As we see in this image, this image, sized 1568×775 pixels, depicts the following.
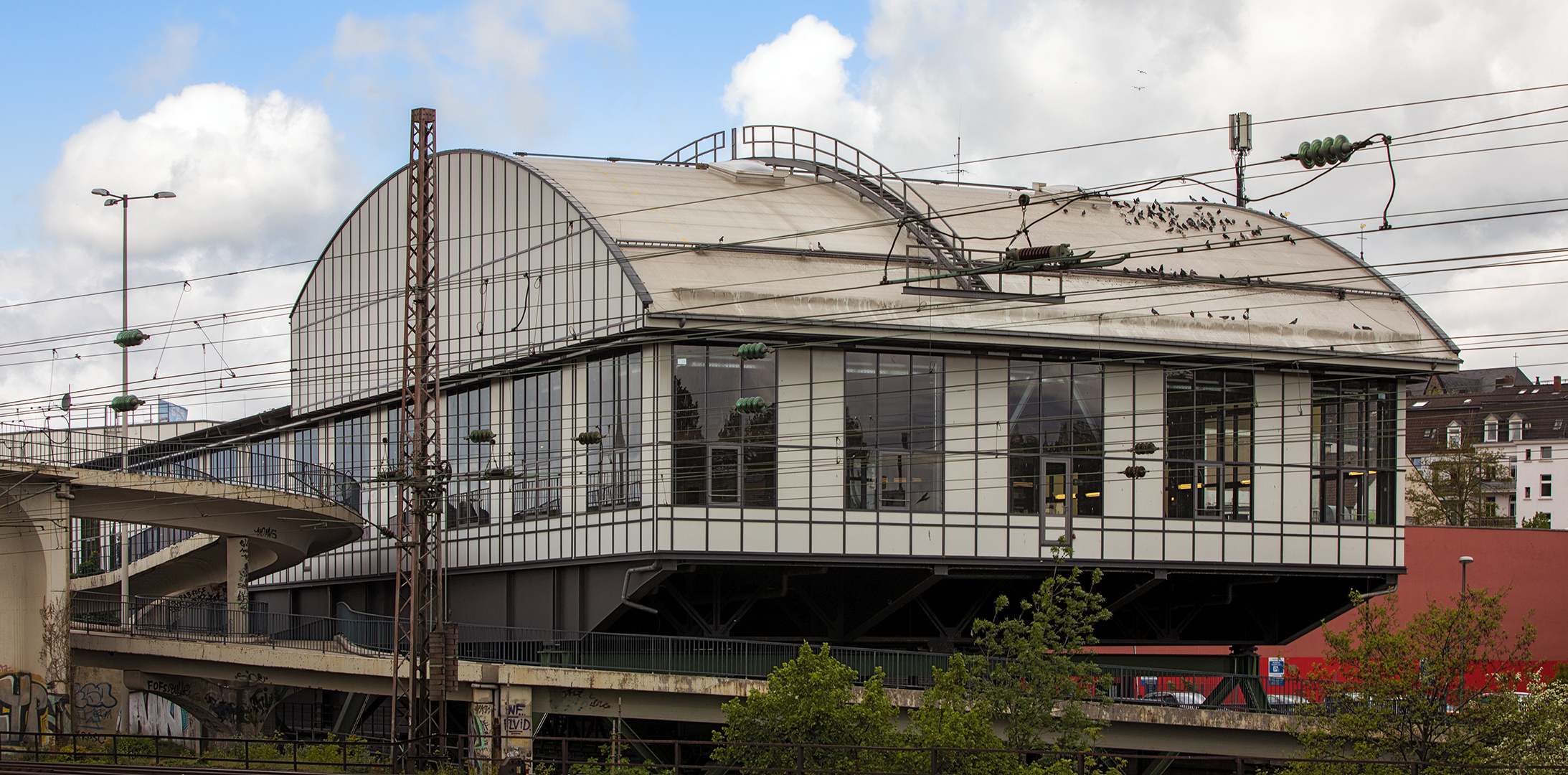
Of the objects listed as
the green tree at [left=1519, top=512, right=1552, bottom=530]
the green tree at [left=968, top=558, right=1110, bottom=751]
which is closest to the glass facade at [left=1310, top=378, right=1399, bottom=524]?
the green tree at [left=968, top=558, right=1110, bottom=751]

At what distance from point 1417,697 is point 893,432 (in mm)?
14694

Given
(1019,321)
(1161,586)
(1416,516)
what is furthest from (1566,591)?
(1019,321)

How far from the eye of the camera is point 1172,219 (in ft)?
180

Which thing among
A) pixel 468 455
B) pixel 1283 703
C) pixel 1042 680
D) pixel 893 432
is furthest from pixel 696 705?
pixel 1283 703

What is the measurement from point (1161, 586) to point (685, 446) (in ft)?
53.4

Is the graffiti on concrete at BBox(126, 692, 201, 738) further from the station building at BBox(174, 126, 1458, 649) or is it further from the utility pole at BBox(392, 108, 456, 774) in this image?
the utility pole at BBox(392, 108, 456, 774)

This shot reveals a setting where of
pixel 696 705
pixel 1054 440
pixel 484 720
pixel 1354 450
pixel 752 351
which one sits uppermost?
pixel 752 351

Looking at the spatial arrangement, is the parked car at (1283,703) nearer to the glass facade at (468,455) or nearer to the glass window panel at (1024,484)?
the glass window panel at (1024,484)

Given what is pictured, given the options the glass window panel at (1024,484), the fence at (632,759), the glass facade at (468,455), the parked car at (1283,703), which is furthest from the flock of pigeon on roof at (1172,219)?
the glass facade at (468,455)

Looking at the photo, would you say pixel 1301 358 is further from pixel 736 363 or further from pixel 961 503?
pixel 736 363

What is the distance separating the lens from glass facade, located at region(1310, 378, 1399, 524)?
45.5 m

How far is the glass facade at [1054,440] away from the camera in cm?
4216

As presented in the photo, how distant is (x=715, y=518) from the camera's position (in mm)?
39375

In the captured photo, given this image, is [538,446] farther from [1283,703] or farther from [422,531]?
[1283,703]
